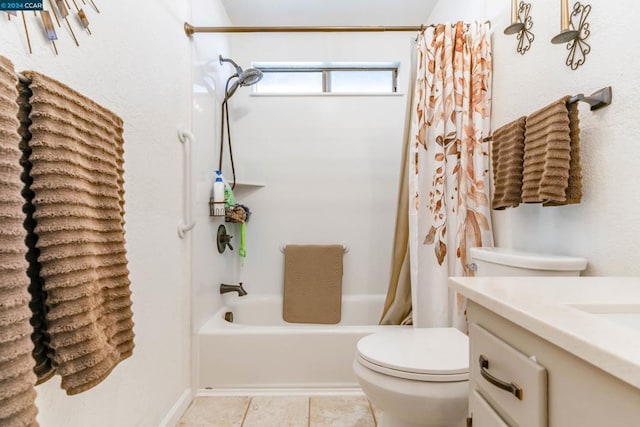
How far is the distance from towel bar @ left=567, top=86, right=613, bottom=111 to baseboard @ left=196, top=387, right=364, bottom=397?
164cm

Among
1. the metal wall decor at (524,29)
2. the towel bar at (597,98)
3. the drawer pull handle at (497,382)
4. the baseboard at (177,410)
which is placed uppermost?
the metal wall decor at (524,29)

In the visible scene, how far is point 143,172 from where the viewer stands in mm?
1358

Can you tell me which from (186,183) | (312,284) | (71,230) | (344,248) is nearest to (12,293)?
(71,230)

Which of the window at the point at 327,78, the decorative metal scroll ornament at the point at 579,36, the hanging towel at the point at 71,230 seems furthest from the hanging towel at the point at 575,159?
the window at the point at 327,78

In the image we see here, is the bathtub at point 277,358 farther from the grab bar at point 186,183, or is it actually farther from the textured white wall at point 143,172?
the grab bar at point 186,183

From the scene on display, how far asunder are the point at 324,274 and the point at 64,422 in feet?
5.85

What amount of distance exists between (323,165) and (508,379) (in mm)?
2230

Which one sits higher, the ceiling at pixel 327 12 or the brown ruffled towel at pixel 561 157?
the ceiling at pixel 327 12

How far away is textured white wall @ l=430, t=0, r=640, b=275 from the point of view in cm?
97

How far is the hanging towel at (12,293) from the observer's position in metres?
0.54

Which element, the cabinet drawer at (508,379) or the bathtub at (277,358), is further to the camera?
the bathtub at (277,358)

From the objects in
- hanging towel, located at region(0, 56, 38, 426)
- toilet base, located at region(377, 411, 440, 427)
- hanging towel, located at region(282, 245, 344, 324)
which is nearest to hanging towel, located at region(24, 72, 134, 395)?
hanging towel, located at region(0, 56, 38, 426)

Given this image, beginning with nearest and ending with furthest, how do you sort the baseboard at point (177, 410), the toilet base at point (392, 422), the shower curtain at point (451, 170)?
the toilet base at point (392, 422) → the baseboard at point (177, 410) → the shower curtain at point (451, 170)

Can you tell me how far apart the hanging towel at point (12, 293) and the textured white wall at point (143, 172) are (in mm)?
337
